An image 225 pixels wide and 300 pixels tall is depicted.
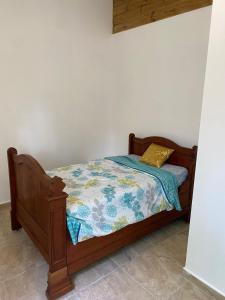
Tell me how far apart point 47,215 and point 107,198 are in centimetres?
53

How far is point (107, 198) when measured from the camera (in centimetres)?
203

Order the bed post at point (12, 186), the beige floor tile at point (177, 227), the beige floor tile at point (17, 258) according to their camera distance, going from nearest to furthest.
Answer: the beige floor tile at point (17, 258)
the bed post at point (12, 186)
the beige floor tile at point (177, 227)

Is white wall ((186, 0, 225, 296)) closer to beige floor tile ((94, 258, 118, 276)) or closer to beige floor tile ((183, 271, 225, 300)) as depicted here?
beige floor tile ((183, 271, 225, 300))

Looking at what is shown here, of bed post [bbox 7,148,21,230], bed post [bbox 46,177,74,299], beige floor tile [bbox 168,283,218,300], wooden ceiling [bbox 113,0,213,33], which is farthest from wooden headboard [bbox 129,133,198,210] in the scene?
bed post [bbox 7,148,21,230]

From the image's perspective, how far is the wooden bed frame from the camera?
167 cm

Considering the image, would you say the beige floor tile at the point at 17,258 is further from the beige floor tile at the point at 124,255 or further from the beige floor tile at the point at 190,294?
the beige floor tile at the point at 190,294

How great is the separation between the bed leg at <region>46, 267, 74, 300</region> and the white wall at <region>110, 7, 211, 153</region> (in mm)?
2074

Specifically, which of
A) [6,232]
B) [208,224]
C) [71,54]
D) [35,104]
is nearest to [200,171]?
[208,224]

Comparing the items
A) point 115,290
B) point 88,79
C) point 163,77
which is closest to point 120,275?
point 115,290

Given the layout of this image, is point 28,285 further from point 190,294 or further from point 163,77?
point 163,77

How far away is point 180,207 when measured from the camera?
2617 millimetres

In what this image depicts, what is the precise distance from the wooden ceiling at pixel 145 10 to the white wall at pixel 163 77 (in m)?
0.08

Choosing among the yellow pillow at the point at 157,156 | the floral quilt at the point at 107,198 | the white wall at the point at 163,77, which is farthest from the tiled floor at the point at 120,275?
the white wall at the point at 163,77

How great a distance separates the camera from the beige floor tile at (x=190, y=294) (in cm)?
177
